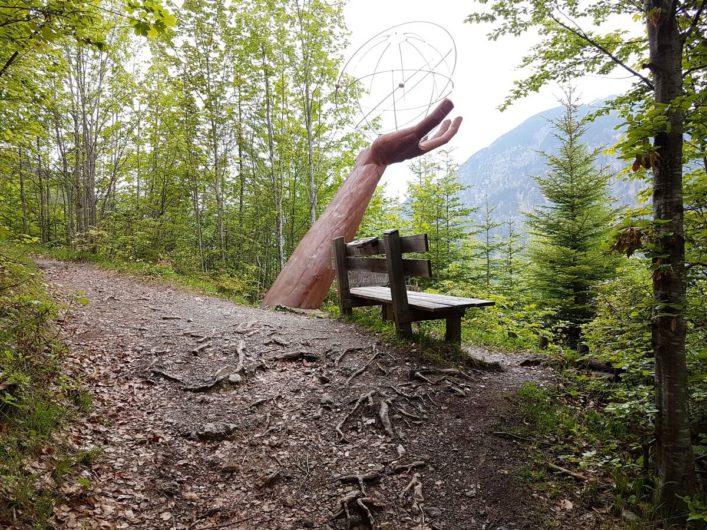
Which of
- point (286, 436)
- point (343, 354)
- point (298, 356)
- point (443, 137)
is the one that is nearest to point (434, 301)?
point (343, 354)

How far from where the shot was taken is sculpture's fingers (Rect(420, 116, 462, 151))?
1067 cm

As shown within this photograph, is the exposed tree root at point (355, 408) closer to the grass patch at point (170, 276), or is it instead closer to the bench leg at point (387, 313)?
the bench leg at point (387, 313)

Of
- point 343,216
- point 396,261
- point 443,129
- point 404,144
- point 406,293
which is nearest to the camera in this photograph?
point 396,261

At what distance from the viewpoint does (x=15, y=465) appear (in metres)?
2.51

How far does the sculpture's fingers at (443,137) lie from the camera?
1067 centimetres

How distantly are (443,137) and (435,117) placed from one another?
129 cm

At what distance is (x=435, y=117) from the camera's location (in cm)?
978

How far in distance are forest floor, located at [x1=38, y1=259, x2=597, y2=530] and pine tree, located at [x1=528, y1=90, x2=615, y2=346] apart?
283 inches

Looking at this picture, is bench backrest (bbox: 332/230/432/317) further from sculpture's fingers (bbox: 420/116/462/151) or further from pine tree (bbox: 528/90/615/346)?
pine tree (bbox: 528/90/615/346)

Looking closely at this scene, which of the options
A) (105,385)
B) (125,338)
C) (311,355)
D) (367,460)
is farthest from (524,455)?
(125,338)

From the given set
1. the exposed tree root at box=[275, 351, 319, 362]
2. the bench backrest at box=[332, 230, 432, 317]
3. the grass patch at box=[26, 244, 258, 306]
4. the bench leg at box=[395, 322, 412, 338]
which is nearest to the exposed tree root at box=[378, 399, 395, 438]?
the exposed tree root at box=[275, 351, 319, 362]

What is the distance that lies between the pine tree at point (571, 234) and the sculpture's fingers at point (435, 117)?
4525mm

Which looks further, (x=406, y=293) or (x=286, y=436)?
(x=406, y=293)

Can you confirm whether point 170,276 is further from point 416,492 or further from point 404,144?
point 416,492
